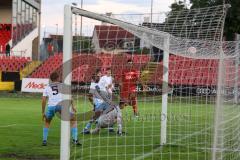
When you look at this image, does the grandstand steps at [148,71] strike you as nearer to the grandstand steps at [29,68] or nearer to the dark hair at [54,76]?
the dark hair at [54,76]

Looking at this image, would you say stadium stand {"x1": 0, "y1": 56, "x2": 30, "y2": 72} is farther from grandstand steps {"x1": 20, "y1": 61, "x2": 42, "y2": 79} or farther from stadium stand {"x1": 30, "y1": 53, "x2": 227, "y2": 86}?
stadium stand {"x1": 30, "y1": 53, "x2": 227, "y2": 86}

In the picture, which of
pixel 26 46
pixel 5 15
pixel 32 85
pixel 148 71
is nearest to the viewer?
pixel 148 71

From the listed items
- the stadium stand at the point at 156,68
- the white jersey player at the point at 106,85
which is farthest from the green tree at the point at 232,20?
the white jersey player at the point at 106,85

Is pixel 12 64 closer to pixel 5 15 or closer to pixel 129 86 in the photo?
pixel 5 15

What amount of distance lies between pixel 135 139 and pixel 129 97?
54.2 inches

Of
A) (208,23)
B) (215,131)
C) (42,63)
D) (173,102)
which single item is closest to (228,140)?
(215,131)

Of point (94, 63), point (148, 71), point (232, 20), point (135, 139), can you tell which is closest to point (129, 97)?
point (148, 71)

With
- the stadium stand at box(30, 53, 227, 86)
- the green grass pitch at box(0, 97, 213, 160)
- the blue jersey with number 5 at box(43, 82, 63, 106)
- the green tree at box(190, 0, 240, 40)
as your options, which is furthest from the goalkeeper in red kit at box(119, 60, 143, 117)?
the green tree at box(190, 0, 240, 40)

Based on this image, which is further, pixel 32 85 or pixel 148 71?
pixel 32 85

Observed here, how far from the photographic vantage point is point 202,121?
15.3m

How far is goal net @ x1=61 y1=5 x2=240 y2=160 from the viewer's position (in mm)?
8312

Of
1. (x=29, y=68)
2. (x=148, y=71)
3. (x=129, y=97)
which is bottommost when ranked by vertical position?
(x=129, y=97)

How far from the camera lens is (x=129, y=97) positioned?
1291 cm

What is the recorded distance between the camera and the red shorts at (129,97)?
1259 cm
